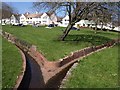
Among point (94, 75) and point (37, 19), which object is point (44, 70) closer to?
point (94, 75)

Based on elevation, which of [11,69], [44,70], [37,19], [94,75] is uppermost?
[11,69]

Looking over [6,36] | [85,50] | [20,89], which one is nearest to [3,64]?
[20,89]

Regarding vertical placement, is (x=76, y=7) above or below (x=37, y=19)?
above

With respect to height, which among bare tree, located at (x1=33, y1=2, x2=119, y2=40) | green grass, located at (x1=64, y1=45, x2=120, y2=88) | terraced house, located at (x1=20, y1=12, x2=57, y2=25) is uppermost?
bare tree, located at (x1=33, y1=2, x2=119, y2=40)

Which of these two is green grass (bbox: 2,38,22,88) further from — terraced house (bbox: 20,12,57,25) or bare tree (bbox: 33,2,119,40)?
terraced house (bbox: 20,12,57,25)

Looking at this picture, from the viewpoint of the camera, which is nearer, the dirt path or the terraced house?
the dirt path

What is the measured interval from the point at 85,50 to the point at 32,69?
9.11 metres

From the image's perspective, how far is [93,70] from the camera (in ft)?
67.9

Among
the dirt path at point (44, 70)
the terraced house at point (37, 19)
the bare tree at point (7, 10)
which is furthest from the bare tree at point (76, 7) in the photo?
the terraced house at point (37, 19)

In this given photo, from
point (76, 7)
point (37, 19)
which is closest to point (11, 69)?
point (76, 7)

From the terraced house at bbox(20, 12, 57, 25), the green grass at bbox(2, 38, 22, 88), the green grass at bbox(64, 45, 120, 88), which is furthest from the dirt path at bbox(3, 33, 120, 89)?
the terraced house at bbox(20, 12, 57, 25)

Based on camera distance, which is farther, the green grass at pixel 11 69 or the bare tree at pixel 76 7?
the bare tree at pixel 76 7

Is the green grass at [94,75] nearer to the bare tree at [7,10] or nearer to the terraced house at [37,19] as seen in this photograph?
the bare tree at [7,10]

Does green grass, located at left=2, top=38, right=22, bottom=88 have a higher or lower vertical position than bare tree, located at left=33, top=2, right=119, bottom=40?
lower
